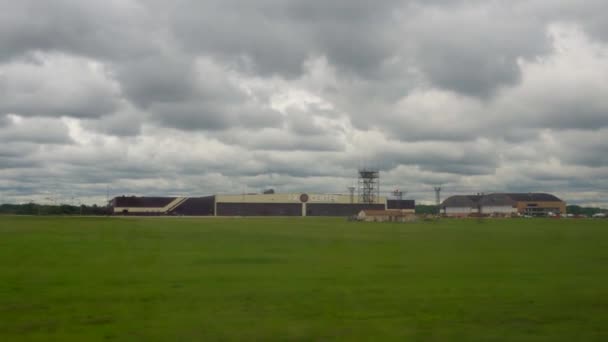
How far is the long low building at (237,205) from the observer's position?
141750 mm

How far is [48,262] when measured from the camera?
26.6m

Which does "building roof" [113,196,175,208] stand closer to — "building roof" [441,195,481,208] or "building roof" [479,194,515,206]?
"building roof" [441,195,481,208]

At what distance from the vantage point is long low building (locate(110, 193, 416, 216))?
5581 inches

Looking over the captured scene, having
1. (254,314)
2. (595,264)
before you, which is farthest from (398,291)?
(595,264)

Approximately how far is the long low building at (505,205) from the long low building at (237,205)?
114 ft

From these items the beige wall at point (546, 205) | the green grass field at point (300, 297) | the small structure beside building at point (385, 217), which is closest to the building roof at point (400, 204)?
the beige wall at point (546, 205)

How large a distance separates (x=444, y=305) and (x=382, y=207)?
136m

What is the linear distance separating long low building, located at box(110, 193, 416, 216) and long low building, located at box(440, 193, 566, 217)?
114 ft

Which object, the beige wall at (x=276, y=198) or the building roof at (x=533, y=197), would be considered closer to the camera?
the beige wall at (x=276, y=198)

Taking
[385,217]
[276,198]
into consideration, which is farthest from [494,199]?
[385,217]

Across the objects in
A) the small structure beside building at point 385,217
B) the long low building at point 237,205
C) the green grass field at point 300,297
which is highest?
the long low building at point 237,205

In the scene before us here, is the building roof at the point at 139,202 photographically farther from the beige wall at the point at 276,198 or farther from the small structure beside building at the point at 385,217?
the small structure beside building at the point at 385,217

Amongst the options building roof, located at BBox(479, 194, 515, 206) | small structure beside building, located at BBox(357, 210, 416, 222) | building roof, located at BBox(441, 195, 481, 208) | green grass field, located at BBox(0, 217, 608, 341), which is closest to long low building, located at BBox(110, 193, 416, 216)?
building roof, located at BBox(441, 195, 481, 208)

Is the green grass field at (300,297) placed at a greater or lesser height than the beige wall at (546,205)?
lesser
